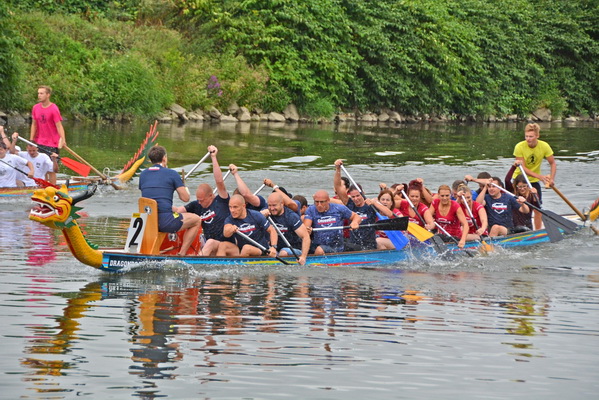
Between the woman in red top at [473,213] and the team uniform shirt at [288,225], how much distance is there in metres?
2.91

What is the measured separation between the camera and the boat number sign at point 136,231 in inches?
466

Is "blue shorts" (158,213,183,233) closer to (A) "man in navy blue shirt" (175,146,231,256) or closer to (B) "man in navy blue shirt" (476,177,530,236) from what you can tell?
(A) "man in navy blue shirt" (175,146,231,256)

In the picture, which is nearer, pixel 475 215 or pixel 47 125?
pixel 475 215

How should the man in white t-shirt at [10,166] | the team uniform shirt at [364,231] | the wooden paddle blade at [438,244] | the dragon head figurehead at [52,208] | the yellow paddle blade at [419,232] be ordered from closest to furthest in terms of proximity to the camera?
the dragon head figurehead at [52,208], the yellow paddle blade at [419,232], the team uniform shirt at [364,231], the wooden paddle blade at [438,244], the man in white t-shirt at [10,166]

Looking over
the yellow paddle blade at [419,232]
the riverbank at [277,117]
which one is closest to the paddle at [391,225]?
Result: the yellow paddle blade at [419,232]

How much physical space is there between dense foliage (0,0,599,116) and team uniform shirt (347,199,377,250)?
19470 mm

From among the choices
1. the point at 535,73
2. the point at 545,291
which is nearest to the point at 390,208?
the point at 545,291

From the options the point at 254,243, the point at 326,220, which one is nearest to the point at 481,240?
the point at 326,220

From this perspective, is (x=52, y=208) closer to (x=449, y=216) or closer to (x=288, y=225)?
(x=288, y=225)

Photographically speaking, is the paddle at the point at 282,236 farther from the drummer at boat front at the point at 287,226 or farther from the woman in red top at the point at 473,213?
the woman in red top at the point at 473,213

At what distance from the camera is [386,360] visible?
859 cm

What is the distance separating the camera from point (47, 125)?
60.9 ft

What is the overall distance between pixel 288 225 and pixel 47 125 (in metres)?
7.20

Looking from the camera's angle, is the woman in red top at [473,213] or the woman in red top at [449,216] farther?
the woman in red top at [473,213]
